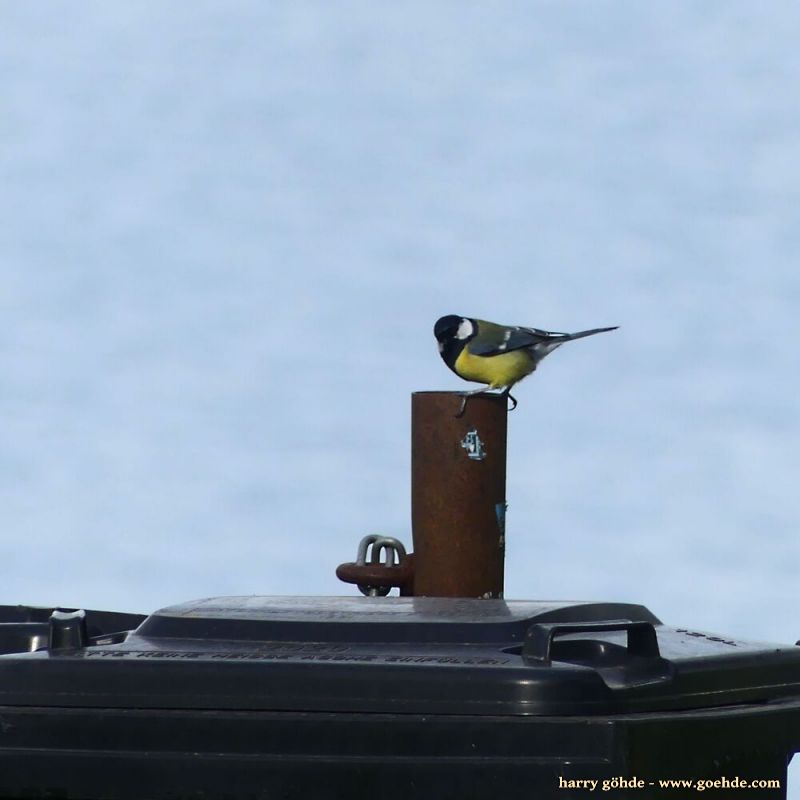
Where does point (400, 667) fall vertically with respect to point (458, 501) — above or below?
below

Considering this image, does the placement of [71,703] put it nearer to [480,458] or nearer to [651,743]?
[651,743]

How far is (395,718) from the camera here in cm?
270

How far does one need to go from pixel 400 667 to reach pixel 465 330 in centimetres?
356

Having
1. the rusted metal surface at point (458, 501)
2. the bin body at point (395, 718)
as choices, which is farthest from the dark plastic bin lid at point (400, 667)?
the rusted metal surface at point (458, 501)

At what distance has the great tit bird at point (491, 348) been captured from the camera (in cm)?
602

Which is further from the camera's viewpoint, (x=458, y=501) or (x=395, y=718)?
(x=458, y=501)

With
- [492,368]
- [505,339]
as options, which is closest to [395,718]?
[492,368]

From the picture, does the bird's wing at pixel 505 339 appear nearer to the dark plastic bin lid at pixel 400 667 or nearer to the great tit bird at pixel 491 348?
the great tit bird at pixel 491 348

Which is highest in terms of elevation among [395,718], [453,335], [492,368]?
[453,335]

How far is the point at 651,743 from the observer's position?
8.89 ft

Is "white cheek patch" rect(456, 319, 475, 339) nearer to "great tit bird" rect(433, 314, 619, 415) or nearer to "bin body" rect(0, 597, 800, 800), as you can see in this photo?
"great tit bird" rect(433, 314, 619, 415)

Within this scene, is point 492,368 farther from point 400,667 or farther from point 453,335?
point 400,667

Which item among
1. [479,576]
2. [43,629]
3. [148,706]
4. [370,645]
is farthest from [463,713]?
[479,576]

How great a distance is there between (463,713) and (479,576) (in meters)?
1.38
